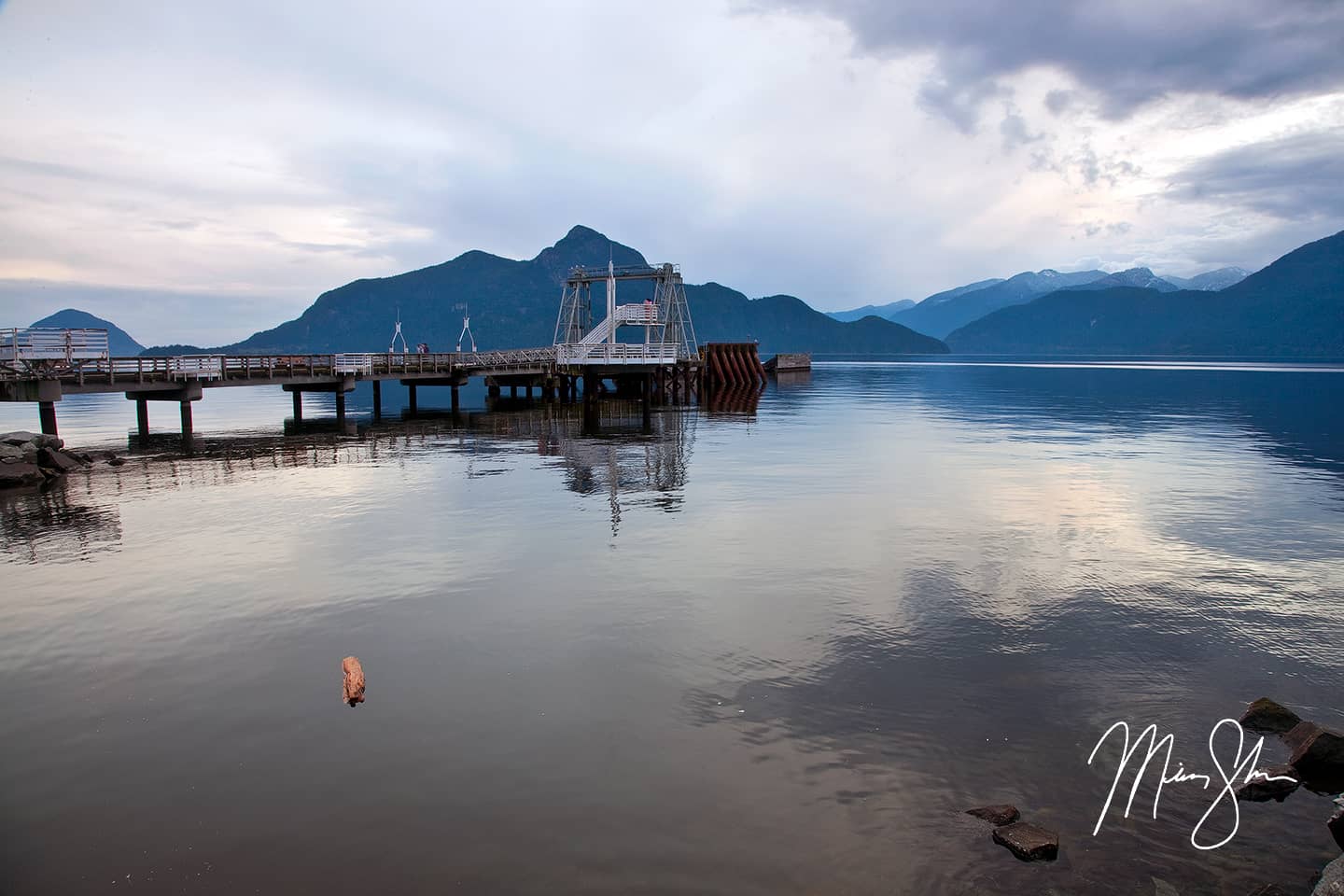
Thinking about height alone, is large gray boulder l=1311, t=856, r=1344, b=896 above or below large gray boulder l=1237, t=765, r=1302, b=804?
above

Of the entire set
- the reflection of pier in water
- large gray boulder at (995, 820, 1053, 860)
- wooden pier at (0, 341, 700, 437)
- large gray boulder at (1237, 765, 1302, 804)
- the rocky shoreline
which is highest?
wooden pier at (0, 341, 700, 437)

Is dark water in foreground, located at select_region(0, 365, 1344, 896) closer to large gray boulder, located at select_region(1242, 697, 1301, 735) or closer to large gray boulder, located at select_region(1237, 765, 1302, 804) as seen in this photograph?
large gray boulder, located at select_region(1237, 765, 1302, 804)

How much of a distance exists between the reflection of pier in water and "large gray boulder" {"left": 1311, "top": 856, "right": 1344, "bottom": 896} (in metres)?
16.2

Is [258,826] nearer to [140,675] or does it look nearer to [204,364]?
[140,675]

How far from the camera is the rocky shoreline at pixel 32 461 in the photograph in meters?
28.6

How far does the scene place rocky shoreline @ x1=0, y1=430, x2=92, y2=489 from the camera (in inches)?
1126

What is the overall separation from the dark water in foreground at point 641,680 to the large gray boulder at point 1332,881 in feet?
2.15

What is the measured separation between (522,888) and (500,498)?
1879 cm

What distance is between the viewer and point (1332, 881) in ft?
22.9

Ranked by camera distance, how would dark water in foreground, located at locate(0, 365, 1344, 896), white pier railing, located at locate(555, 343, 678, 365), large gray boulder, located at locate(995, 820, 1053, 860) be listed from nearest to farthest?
large gray boulder, located at locate(995, 820, 1053, 860)
dark water in foreground, located at locate(0, 365, 1344, 896)
white pier railing, located at locate(555, 343, 678, 365)

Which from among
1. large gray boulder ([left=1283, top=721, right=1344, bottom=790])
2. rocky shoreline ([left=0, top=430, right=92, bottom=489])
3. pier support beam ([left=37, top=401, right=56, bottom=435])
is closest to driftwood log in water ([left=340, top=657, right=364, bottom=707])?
large gray boulder ([left=1283, top=721, right=1344, bottom=790])

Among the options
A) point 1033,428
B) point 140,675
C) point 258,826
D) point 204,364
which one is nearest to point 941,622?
point 258,826

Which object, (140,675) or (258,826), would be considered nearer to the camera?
(258,826)

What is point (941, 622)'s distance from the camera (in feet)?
46.6
